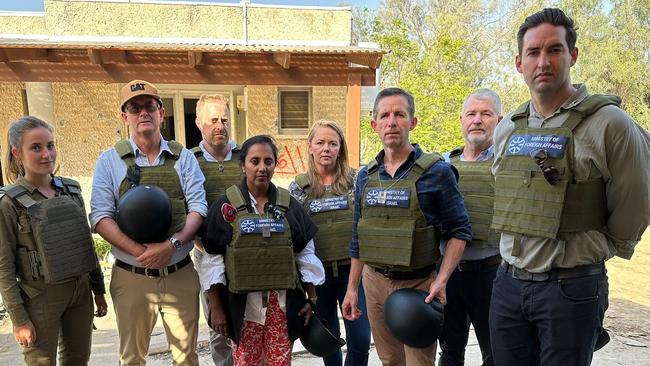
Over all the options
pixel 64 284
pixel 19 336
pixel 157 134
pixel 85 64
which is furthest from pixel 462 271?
pixel 85 64

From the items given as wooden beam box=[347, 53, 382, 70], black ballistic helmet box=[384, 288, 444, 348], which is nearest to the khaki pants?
black ballistic helmet box=[384, 288, 444, 348]

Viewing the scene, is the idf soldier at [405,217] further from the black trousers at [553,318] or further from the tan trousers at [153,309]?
the tan trousers at [153,309]

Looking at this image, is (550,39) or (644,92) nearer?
(550,39)

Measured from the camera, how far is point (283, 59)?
739cm

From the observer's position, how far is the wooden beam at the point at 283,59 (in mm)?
7223

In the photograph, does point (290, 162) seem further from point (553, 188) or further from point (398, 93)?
point (553, 188)

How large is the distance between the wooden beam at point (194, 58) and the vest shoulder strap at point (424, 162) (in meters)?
5.79

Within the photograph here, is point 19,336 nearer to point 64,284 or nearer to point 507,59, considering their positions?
point 64,284

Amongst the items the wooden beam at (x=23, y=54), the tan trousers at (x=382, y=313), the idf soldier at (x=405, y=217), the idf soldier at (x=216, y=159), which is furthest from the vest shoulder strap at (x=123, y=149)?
the wooden beam at (x=23, y=54)

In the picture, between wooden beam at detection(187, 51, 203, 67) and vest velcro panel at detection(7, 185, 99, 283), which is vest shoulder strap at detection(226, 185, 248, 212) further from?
wooden beam at detection(187, 51, 203, 67)

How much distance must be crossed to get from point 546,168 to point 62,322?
9.05 ft

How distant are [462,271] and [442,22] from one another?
19.8 m

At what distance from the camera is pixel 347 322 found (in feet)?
9.32

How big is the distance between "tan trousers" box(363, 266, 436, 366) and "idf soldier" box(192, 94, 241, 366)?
118cm
